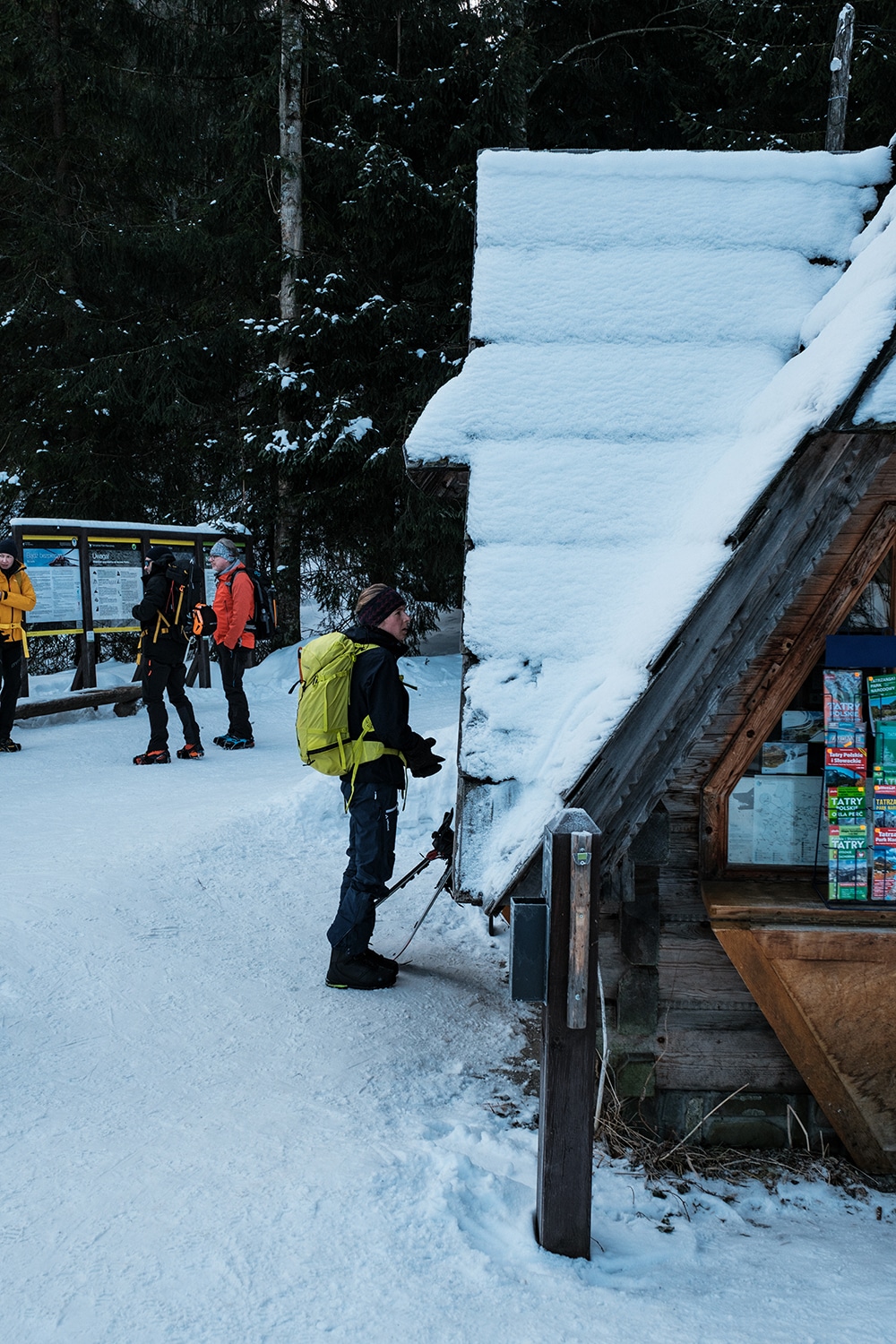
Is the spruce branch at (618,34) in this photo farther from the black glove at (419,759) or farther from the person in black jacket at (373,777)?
the black glove at (419,759)

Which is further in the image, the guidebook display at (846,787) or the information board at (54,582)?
the information board at (54,582)

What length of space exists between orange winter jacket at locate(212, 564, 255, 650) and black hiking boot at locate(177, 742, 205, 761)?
3.49 feet

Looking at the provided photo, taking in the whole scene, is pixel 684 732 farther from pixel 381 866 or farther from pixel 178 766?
pixel 178 766

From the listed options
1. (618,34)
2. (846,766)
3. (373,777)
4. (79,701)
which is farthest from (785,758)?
(618,34)

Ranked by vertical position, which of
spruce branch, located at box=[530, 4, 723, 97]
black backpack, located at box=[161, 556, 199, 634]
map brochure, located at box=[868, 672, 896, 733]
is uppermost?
spruce branch, located at box=[530, 4, 723, 97]

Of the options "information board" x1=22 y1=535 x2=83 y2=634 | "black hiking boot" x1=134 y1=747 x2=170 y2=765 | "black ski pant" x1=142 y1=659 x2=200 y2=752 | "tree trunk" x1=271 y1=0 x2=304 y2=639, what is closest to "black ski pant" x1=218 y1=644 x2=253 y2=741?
"black ski pant" x1=142 y1=659 x2=200 y2=752

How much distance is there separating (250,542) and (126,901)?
883cm

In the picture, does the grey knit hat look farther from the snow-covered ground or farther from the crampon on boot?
the snow-covered ground

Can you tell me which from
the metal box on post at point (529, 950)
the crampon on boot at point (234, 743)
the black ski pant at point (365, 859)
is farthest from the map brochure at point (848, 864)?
the crampon on boot at point (234, 743)

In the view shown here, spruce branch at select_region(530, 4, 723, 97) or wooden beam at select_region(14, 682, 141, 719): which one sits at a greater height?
spruce branch at select_region(530, 4, 723, 97)

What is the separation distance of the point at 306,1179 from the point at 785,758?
228 centimetres

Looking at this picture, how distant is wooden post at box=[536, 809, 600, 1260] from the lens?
2646mm

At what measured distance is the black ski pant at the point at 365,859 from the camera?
4.49 meters

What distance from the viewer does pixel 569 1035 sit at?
270cm
